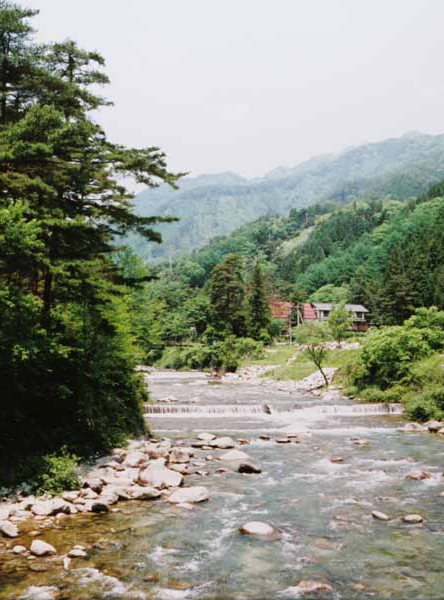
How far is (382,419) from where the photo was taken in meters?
29.8

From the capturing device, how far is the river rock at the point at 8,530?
11000 mm

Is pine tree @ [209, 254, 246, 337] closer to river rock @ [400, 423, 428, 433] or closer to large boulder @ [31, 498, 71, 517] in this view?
river rock @ [400, 423, 428, 433]

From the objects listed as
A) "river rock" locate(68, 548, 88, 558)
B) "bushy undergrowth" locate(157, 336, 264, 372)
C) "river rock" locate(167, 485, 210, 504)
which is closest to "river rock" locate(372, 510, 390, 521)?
"river rock" locate(167, 485, 210, 504)

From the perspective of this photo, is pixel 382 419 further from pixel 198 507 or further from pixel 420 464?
pixel 198 507

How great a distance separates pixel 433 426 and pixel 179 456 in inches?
536

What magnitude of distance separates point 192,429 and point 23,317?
584 inches

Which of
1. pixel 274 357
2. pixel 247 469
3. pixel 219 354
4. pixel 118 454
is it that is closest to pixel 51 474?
pixel 118 454

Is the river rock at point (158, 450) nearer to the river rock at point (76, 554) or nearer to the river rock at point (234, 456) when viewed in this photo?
the river rock at point (234, 456)

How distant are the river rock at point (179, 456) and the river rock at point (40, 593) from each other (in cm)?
955

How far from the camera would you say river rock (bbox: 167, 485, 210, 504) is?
14177mm

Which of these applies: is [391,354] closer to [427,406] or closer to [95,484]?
[427,406]

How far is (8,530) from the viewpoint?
1107 centimetres

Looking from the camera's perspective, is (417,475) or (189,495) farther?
(417,475)

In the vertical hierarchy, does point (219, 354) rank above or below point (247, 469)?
above
